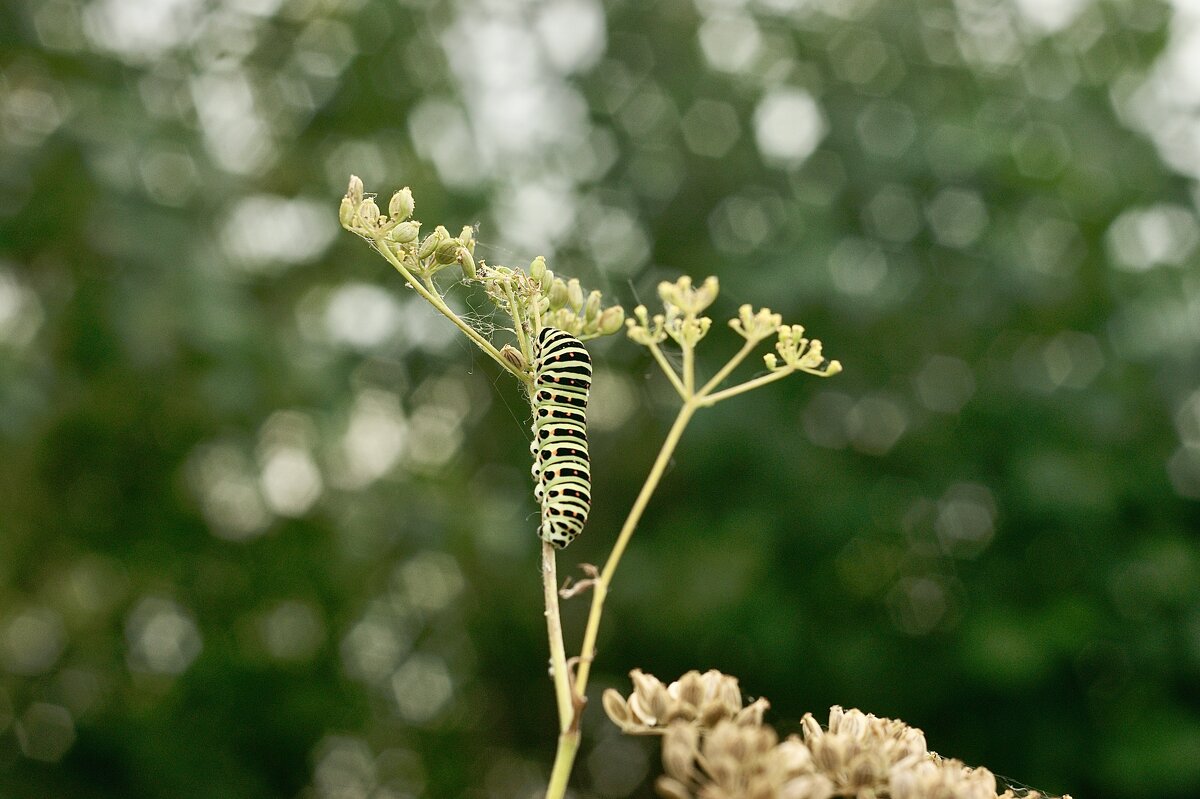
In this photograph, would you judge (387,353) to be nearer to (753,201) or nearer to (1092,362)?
(753,201)

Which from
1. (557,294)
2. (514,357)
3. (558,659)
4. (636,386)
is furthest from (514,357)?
(636,386)

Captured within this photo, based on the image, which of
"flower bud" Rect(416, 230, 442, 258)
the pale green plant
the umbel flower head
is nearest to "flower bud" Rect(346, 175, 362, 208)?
the pale green plant

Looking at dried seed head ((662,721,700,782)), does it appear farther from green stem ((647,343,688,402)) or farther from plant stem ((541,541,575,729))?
green stem ((647,343,688,402))

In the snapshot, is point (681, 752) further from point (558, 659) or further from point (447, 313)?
point (447, 313)

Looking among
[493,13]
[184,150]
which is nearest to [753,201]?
[493,13]

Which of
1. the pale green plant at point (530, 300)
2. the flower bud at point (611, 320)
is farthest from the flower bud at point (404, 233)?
the flower bud at point (611, 320)

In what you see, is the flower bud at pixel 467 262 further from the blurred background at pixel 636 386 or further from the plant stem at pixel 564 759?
the blurred background at pixel 636 386
